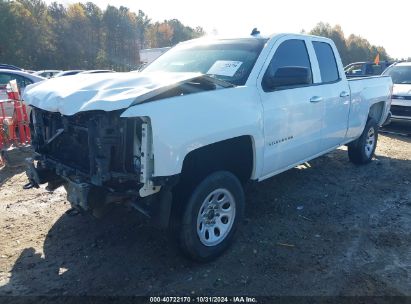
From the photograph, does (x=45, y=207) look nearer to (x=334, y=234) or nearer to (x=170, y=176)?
(x=170, y=176)

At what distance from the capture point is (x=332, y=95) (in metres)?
5.07

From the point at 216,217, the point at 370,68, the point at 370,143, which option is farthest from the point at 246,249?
the point at 370,68

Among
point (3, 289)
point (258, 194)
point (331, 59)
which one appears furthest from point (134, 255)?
point (331, 59)

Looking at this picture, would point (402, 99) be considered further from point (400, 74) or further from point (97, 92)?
point (97, 92)

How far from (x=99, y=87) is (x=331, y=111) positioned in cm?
321

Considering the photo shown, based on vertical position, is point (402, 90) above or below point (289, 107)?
below

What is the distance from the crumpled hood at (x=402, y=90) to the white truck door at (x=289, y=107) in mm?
5985

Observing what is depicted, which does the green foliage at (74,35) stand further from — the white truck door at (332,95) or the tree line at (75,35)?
the white truck door at (332,95)

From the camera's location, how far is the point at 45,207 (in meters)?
4.88

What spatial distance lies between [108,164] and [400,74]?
10373 millimetres

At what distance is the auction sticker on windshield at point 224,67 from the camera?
3.98m

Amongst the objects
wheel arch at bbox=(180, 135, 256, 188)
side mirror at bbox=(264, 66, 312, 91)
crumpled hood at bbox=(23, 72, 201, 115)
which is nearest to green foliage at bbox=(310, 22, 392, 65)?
side mirror at bbox=(264, 66, 312, 91)

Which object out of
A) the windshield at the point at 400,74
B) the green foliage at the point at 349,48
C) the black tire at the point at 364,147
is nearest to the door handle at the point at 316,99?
the black tire at the point at 364,147

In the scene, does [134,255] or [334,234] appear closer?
[134,255]
